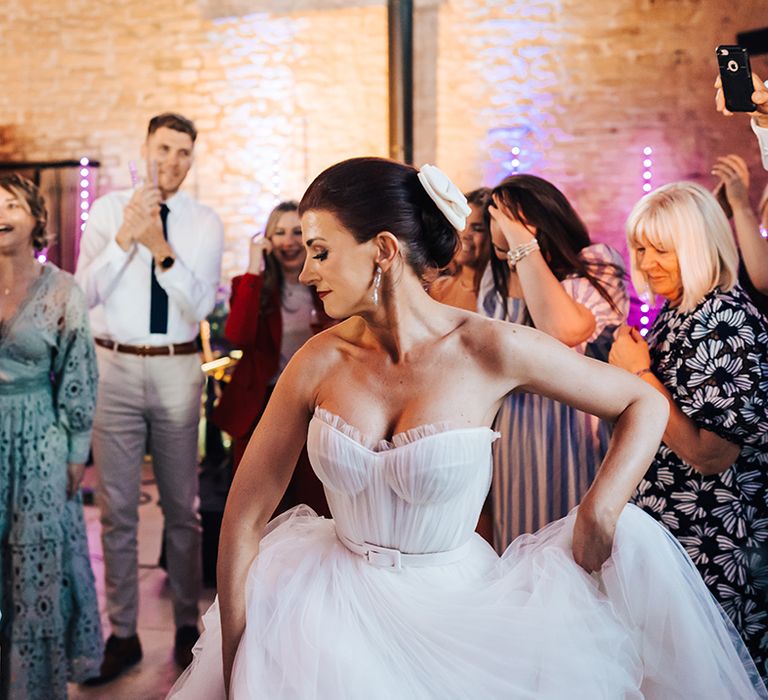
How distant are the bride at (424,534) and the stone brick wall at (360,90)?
13.3 ft

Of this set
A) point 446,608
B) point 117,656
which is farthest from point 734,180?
point 117,656

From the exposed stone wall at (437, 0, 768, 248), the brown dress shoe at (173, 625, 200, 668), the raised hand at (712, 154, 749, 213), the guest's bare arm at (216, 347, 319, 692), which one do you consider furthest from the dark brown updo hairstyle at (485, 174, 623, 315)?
the exposed stone wall at (437, 0, 768, 248)

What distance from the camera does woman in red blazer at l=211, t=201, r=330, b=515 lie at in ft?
11.2

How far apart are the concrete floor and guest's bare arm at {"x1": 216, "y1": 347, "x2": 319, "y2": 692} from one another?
5.23 feet

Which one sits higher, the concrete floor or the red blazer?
the red blazer

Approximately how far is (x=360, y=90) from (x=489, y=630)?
4.89m

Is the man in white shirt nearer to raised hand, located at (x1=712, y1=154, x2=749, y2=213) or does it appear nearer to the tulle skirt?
the tulle skirt

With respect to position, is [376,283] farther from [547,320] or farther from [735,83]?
[735,83]

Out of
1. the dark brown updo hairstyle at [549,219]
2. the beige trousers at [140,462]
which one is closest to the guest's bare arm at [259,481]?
the dark brown updo hairstyle at [549,219]

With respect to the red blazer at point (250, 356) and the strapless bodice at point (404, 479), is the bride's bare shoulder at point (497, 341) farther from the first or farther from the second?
the red blazer at point (250, 356)

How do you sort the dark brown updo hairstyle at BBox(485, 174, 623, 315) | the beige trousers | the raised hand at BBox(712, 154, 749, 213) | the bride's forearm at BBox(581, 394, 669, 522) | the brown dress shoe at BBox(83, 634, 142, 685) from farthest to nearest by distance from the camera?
1. the beige trousers
2. the brown dress shoe at BBox(83, 634, 142, 685)
3. the raised hand at BBox(712, 154, 749, 213)
4. the dark brown updo hairstyle at BBox(485, 174, 623, 315)
5. the bride's forearm at BBox(581, 394, 669, 522)

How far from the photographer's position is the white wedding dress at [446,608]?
59.4 inches

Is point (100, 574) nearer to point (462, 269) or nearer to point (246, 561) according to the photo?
point (462, 269)

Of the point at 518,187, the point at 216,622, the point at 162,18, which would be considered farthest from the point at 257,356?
the point at 162,18
